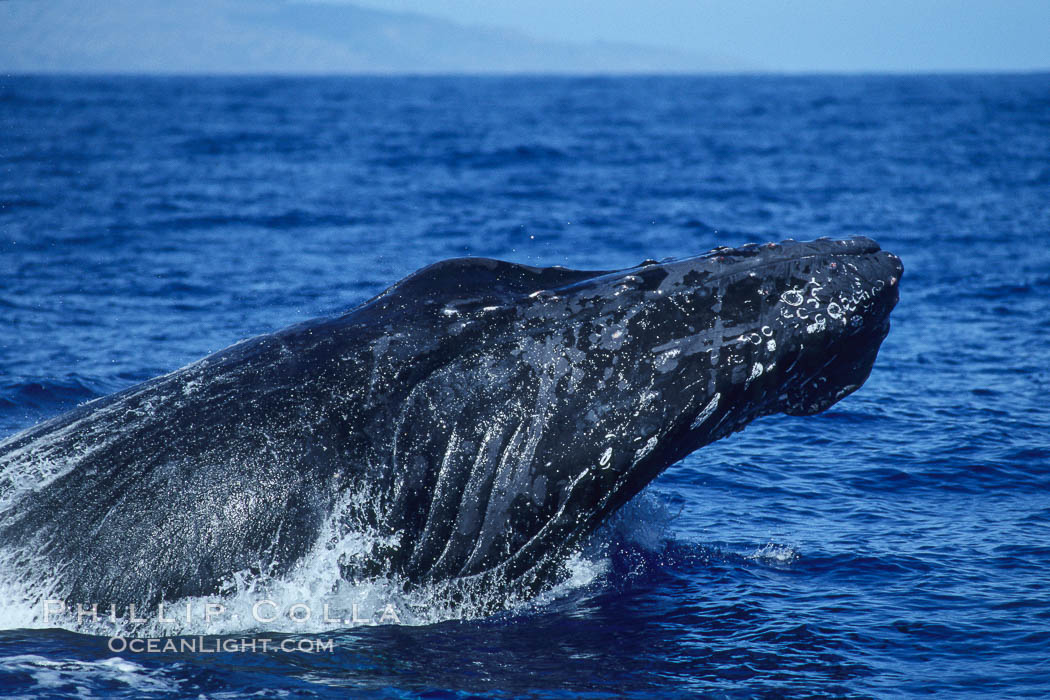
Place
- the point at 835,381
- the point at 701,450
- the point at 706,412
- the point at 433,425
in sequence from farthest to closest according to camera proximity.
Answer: the point at 701,450 → the point at 835,381 → the point at 706,412 → the point at 433,425

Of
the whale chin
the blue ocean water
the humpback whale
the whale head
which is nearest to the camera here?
the humpback whale

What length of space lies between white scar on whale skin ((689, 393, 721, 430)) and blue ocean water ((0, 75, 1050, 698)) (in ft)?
4.60

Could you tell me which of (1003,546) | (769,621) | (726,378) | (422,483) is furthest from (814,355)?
(1003,546)

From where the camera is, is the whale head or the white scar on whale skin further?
the white scar on whale skin

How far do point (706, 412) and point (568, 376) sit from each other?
821 millimetres

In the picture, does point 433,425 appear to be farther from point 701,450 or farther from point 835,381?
point 701,450

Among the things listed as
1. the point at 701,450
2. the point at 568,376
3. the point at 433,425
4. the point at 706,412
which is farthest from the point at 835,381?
the point at 701,450

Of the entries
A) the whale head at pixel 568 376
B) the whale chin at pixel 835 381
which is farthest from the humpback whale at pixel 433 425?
the whale chin at pixel 835 381

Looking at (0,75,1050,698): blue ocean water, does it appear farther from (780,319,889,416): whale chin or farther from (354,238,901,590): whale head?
(780,319,889,416): whale chin

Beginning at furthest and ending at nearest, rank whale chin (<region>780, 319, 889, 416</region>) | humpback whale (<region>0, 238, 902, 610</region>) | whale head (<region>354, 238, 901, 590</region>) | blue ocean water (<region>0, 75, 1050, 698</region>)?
whale chin (<region>780, 319, 889, 416</region>) < blue ocean water (<region>0, 75, 1050, 698</region>) < whale head (<region>354, 238, 901, 590</region>) < humpback whale (<region>0, 238, 902, 610</region>)

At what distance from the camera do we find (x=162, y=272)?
726 inches

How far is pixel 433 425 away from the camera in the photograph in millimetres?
6105

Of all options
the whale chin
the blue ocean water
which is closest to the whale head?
the whale chin

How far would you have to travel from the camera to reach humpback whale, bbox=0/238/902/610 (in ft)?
19.5
